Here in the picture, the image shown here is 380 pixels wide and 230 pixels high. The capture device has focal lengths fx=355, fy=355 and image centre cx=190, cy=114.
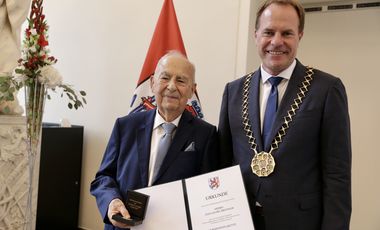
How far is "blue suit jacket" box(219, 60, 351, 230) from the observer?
112 centimetres

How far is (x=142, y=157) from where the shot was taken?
1.33 metres

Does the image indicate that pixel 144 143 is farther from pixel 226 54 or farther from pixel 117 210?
pixel 226 54

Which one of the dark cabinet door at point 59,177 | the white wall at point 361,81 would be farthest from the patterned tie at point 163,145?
the dark cabinet door at point 59,177

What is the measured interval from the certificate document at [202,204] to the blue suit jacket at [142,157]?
119 mm

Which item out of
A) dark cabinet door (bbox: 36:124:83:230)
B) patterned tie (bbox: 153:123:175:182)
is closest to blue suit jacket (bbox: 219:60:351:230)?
patterned tie (bbox: 153:123:175:182)

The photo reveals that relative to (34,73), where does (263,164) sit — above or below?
below

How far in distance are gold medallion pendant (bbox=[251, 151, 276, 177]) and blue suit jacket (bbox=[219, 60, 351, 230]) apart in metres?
0.02

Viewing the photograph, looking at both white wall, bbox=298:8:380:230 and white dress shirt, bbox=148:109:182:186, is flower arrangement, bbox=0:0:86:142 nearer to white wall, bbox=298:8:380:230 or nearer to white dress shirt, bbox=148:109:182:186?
white dress shirt, bbox=148:109:182:186

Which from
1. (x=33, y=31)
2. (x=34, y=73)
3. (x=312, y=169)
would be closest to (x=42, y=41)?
(x=33, y=31)

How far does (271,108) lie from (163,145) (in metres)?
0.43

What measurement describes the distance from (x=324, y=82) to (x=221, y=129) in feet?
1.39

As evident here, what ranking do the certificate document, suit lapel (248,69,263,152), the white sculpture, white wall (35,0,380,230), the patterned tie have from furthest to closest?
white wall (35,0,380,230) → the white sculpture → the patterned tie → suit lapel (248,69,263,152) → the certificate document

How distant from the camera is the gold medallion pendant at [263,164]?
1168mm

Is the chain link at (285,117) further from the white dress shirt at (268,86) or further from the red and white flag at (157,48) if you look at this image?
the red and white flag at (157,48)
